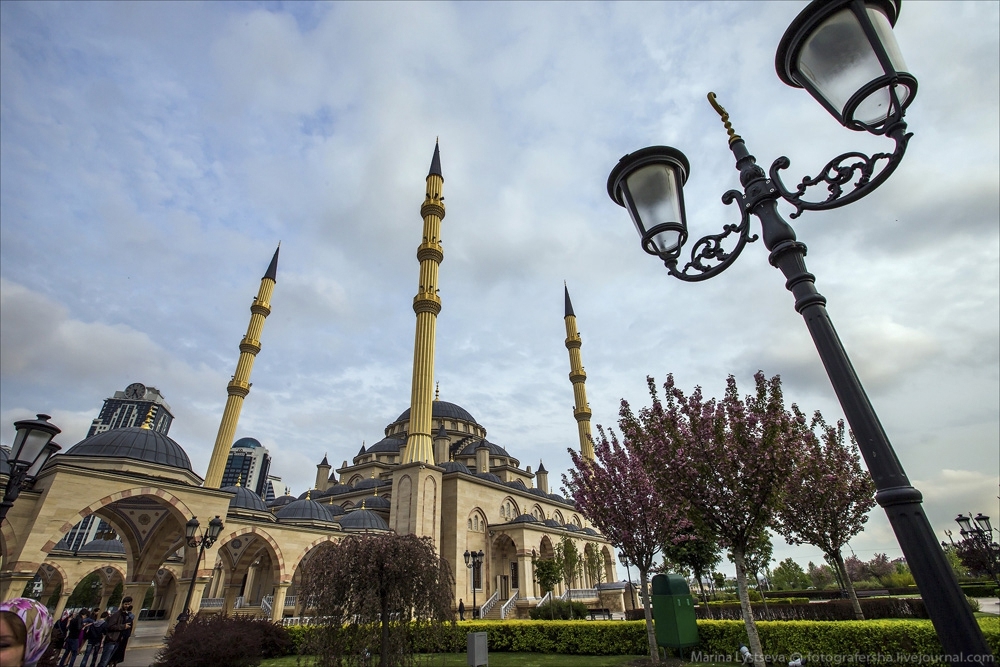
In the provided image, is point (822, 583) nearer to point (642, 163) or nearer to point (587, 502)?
point (587, 502)

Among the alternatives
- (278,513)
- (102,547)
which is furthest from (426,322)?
(102,547)

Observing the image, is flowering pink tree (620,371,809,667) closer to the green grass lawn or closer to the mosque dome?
the green grass lawn

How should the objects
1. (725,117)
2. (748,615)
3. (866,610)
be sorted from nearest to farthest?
(725,117) → (748,615) → (866,610)

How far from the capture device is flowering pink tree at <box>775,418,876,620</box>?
13.9 metres

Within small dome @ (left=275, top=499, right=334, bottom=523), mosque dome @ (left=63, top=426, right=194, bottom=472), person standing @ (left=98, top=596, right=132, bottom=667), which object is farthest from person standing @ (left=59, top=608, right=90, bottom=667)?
small dome @ (left=275, top=499, right=334, bottom=523)

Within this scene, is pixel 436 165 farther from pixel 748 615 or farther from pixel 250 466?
pixel 250 466

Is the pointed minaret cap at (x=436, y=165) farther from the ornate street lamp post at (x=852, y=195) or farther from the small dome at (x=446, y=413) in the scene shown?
the ornate street lamp post at (x=852, y=195)

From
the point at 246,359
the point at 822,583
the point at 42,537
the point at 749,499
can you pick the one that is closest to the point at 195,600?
the point at 42,537

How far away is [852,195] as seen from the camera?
306 cm

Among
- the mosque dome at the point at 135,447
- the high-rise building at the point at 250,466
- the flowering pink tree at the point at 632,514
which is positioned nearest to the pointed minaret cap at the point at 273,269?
the mosque dome at the point at 135,447

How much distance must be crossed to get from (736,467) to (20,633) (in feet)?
28.7

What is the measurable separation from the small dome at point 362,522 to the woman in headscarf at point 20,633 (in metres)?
24.6

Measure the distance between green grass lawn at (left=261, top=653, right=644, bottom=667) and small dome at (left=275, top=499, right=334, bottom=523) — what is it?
1081 centimetres

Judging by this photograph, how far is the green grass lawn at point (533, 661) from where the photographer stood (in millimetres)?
12000
